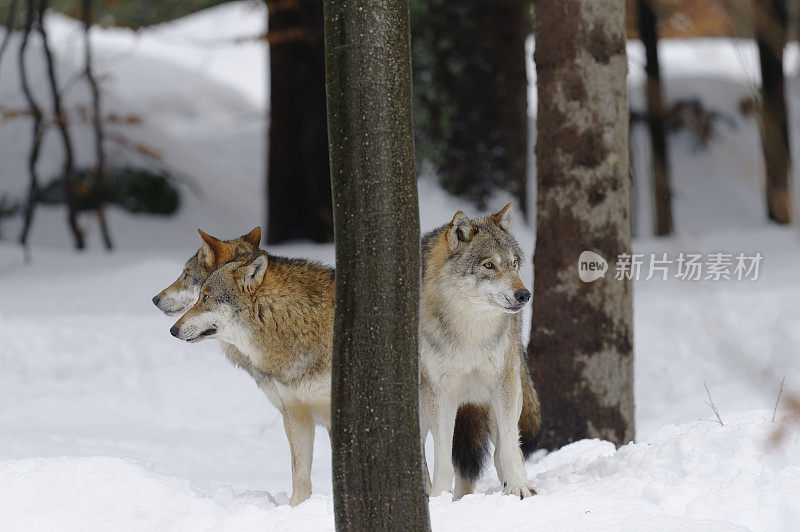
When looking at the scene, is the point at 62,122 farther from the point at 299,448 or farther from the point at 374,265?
the point at 374,265

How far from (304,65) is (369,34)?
10.3 m

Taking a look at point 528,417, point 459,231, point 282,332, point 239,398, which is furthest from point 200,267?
point 239,398

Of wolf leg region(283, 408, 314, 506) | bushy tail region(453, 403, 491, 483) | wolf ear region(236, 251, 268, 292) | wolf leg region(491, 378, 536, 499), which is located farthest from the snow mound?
wolf ear region(236, 251, 268, 292)

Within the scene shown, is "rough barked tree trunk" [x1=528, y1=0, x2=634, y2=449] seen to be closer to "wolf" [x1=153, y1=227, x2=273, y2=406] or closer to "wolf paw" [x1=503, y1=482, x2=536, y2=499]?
"wolf paw" [x1=503, y1=482, x2=536, y2=499]

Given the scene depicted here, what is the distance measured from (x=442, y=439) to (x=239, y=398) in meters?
3.84

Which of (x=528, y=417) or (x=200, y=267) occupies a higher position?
(x=200, y=267)

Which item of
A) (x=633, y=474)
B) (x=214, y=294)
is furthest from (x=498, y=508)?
(x=214, y=294)

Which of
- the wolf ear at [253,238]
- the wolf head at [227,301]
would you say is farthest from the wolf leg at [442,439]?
the wolf ear at [253,238]

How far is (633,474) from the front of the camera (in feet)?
14.7

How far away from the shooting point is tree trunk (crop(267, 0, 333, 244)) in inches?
521

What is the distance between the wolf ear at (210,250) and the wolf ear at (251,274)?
0.29 meters

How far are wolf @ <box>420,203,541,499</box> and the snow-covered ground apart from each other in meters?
0.49

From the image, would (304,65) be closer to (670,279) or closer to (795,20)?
(670,279)

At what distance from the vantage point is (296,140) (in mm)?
13359
